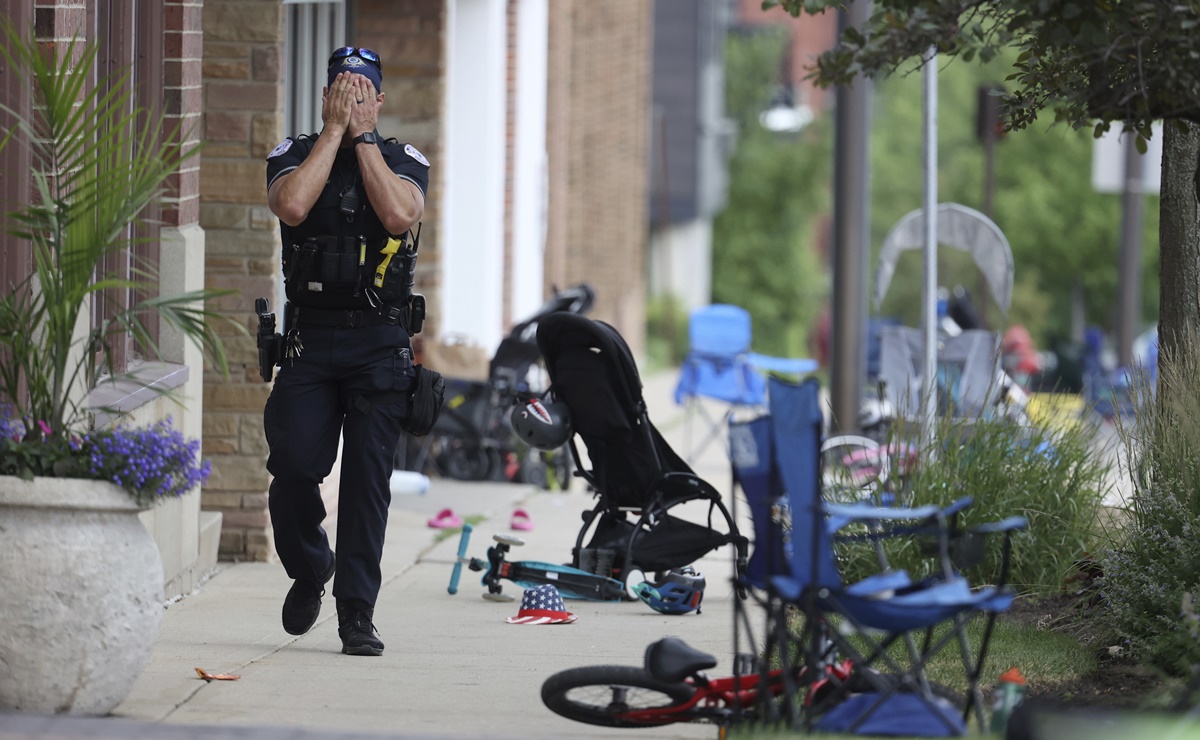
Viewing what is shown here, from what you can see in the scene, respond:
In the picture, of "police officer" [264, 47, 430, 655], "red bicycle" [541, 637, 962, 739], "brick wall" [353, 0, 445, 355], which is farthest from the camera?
"brick wall" [353, 0, 445, 355]

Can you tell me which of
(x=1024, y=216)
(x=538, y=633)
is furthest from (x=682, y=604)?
(x=1024, y=216)

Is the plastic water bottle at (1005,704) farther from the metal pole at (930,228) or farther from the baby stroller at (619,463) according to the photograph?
the metal pole at (930,228)

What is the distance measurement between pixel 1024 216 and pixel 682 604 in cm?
4673

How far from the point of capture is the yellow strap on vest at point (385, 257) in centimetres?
621

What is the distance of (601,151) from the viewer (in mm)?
25203

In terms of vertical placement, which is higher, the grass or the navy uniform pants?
the navy uniform pants

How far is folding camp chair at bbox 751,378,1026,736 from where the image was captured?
4.54 metres

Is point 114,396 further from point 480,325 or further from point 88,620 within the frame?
point 480,325

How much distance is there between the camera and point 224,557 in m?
8.52

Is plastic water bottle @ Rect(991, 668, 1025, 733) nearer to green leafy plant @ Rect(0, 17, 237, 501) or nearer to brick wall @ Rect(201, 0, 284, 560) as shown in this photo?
green leafy plant @ Rect(0, 17, 237, 501)

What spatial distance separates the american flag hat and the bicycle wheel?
1897 millimetres

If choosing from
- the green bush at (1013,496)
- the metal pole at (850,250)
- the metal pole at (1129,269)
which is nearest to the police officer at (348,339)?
the green bush at (1013,496)

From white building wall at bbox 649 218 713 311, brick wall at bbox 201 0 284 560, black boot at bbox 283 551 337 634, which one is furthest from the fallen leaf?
white building wall at bbox 649 218 713 311

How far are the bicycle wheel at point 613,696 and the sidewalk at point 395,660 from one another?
0.07 metres
